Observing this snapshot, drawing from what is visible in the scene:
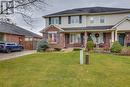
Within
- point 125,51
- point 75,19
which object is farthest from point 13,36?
point 125,51

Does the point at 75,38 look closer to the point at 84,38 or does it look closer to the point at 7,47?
the point at 84,38

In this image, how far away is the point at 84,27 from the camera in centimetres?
3841

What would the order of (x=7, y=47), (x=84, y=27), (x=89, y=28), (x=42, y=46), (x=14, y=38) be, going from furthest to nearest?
(x=14, y=38) → (x=84, y=27) → (x=89, y=28) → (x=7, y=47) → (x=42, y=46)

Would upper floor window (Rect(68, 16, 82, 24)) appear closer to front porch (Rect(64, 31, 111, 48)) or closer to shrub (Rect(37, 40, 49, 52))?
front porch (Rect(64, 31, 111, 48))

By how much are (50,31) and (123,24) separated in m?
11.8

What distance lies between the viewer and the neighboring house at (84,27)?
1448 inches

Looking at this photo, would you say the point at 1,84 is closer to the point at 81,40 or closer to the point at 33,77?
the point at 33,77

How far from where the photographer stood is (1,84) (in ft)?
39.0

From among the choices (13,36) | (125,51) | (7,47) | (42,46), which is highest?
(13,36)

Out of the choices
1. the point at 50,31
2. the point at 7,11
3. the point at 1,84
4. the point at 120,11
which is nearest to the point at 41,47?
the point at 50,31

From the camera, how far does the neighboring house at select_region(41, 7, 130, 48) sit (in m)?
36.8

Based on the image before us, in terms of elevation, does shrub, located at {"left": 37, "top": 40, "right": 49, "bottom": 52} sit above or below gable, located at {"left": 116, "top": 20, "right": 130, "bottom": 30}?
below

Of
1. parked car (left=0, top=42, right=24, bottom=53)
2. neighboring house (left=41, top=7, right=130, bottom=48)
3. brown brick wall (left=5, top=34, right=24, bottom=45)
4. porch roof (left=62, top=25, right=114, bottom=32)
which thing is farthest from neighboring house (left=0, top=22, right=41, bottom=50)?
porch roof (left=62, top=25, right=114, bottom=32)

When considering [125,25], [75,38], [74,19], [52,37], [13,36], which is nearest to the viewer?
[125,25]
